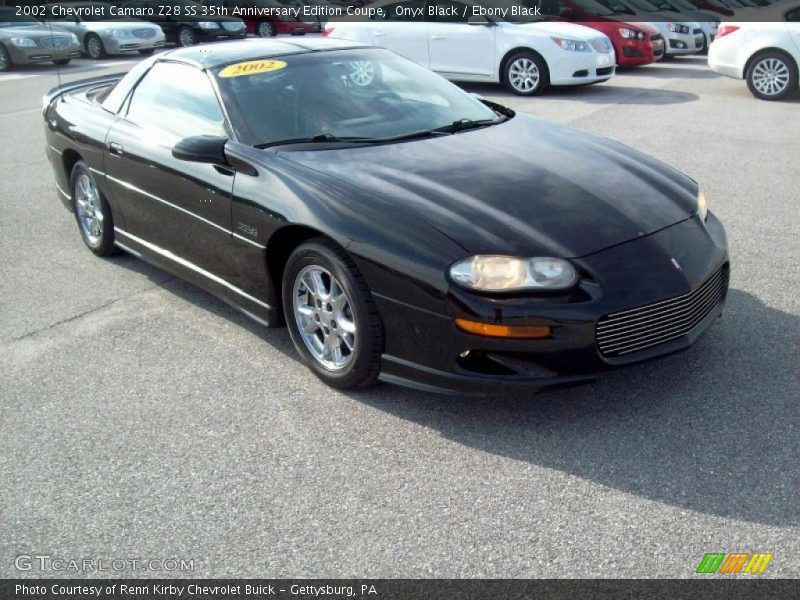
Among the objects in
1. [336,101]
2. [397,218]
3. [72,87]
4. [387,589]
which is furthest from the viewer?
[72,87]

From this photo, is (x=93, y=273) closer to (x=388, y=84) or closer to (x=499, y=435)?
(x=388, y=84)

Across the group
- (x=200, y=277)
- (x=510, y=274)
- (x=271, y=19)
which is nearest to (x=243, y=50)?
(x=200, y=277)

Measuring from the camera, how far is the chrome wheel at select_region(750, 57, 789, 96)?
12031 millimetres

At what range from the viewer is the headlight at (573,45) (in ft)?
42.1

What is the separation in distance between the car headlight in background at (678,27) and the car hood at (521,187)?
523 inches

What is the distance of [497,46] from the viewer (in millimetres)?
13164

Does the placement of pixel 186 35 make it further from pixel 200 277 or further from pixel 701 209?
pixel 701 209

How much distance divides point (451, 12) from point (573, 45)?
6.72 feet

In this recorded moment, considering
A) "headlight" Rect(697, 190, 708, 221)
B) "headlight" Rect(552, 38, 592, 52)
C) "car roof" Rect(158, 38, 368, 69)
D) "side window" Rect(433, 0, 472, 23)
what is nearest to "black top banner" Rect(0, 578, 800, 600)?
"headlight" Rect(697, 190, 708, 221)

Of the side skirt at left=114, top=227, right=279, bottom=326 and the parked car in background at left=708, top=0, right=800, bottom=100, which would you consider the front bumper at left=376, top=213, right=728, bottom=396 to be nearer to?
the side skirt at left=114, top=227, right=279, bottom=326

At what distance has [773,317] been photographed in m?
4.70

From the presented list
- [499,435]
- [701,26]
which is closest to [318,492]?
[499,435]

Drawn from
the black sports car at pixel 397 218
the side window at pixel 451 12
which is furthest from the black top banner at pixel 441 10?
the black sports car at pixel 397 218

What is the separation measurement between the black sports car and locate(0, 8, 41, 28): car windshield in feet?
50.6
